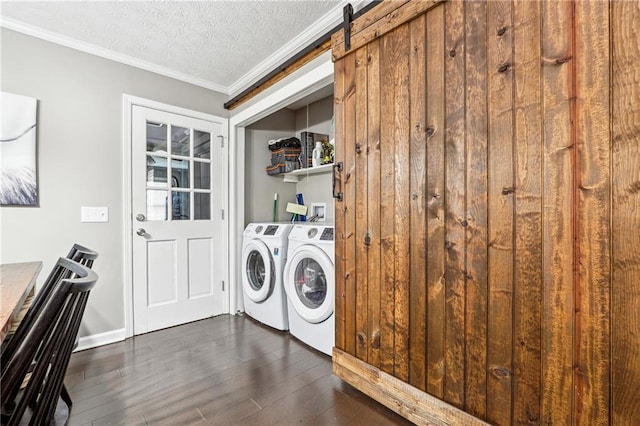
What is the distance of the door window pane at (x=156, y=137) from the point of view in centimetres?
266

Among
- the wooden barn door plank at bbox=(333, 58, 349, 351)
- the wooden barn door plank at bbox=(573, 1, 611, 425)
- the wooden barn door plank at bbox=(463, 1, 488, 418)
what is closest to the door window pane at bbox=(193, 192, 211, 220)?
the wooden barn door plank at bbox=(333, 58, 349, 351)

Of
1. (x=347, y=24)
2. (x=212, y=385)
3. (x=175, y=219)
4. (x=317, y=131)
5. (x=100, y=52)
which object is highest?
(x=100, y=52)

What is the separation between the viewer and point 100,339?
93.7 inches

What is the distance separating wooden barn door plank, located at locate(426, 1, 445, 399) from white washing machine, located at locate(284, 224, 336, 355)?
74 centimetres

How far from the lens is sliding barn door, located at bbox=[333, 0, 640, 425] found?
3.11 feet

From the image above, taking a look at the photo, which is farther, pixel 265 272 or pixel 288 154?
pixel 288 154

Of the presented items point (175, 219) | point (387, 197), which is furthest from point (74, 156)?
point (387, 197)

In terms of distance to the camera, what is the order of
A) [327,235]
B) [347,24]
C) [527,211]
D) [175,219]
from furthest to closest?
1. [175,219]
2. [327,235]
3. [347,24]
4. [527,211]

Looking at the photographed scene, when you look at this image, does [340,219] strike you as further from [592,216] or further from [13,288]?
[13,288]

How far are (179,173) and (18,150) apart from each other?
108 centimetres

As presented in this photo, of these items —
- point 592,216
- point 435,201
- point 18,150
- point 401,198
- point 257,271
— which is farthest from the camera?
point 257,271

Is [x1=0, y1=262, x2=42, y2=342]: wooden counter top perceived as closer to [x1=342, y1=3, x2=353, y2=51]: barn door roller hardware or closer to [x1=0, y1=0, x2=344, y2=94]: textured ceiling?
[x1=0, y1=0, x2=344, y2=94]: textured ceiling

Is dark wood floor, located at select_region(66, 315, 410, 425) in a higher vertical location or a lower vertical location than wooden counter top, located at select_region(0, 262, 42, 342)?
lower

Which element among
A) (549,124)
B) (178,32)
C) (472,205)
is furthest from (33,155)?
(549,124)
